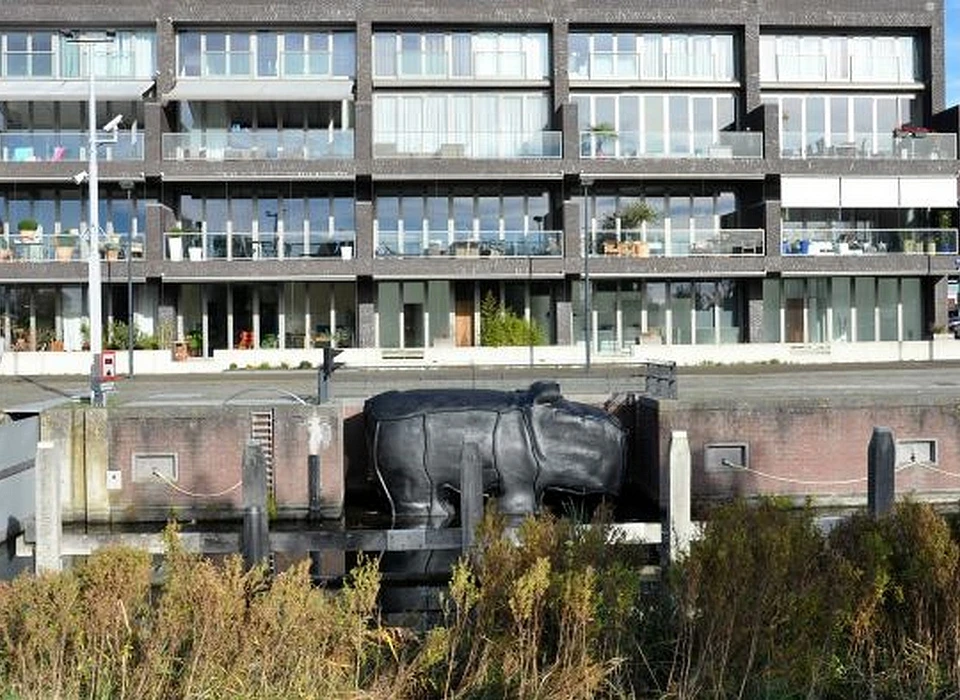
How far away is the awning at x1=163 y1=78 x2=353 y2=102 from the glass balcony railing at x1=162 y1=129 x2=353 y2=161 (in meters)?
1.23

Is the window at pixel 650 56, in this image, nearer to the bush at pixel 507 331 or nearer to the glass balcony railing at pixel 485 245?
the glass balcony railing at pixel 485 245

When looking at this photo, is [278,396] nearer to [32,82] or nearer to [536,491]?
[536,491]

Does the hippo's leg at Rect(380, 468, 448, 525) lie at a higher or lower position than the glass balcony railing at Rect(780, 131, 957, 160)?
lower

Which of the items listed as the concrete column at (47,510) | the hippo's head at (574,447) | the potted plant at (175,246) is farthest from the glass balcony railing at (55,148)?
the concrete column at (47,510)

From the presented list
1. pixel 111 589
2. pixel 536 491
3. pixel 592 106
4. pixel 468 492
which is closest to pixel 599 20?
pixel 592 106

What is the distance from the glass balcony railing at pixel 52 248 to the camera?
126 ft

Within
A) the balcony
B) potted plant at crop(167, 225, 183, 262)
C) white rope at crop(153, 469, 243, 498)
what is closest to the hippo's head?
white rope at crop(153, 469, 243, 498)

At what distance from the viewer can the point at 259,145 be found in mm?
39062

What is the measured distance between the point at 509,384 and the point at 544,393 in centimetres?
743

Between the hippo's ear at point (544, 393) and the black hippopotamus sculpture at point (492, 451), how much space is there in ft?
0.07


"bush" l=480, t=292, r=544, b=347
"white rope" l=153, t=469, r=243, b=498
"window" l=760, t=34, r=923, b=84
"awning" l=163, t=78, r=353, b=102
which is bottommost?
"white rope" l=153, t=469, r=243, b=498

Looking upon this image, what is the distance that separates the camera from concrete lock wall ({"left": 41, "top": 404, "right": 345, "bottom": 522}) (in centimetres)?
1897

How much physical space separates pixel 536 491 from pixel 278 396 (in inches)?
274

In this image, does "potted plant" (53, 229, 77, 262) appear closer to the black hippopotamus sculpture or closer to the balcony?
the balcony
